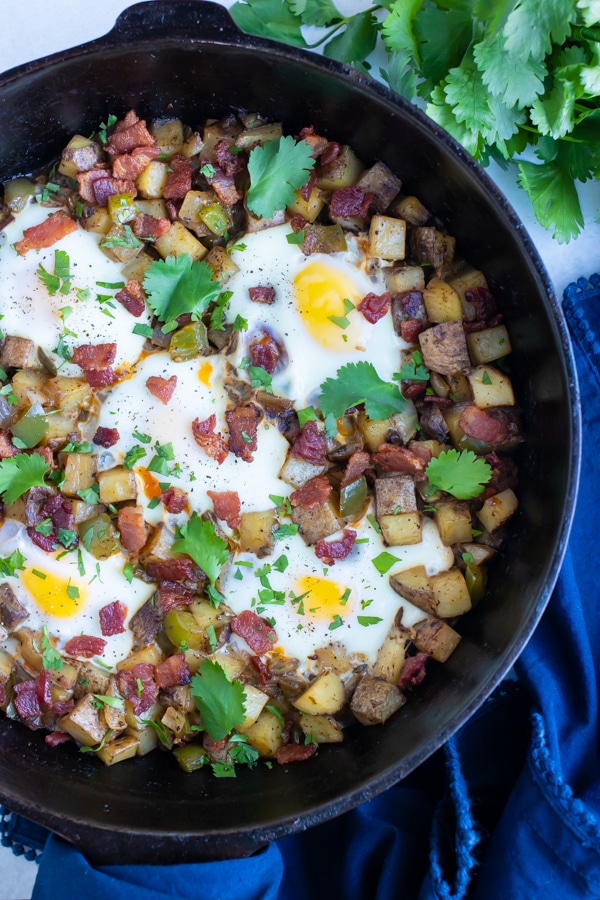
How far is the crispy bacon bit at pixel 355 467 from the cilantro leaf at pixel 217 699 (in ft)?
2.53

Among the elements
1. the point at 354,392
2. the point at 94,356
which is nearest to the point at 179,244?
the point at 94,356

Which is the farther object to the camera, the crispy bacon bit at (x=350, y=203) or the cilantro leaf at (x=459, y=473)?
the crispy bacon bit at (x=350, y=203)

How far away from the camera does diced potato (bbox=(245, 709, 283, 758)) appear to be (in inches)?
129

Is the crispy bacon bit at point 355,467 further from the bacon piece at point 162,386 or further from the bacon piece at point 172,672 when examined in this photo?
the bacon piece at point 172,672

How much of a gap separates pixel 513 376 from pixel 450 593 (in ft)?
2.62

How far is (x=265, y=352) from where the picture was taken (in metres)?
3.14

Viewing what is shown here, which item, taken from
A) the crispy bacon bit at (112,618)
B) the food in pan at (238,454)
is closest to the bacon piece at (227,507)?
the food in pan at (238,454)

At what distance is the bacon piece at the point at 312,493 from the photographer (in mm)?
3141

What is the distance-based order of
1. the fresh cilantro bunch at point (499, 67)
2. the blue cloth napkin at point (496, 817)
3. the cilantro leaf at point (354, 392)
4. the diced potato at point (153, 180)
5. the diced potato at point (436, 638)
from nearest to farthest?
the fresh cilantro bunch at point (499, 67), the blue cloth napkin at point (496, 817), the cilantro leaf at point (354, 392), the diced potato at point (436, 638), the diced potato at point (153, 180)

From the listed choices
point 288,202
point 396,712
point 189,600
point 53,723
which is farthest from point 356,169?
point 53,723

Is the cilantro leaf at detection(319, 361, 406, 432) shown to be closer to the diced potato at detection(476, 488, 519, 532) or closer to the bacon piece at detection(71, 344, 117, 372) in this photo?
the diced potato at detection(476, 488, 519, 532)

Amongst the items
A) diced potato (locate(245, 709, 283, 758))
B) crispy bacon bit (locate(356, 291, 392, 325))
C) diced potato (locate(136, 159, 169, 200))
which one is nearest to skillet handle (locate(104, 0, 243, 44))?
diced potato (locate(136, 159, 169, 200))

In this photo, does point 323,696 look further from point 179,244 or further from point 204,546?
point 179,244

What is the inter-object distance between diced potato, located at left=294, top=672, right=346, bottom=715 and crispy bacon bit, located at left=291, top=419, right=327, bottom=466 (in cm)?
75
